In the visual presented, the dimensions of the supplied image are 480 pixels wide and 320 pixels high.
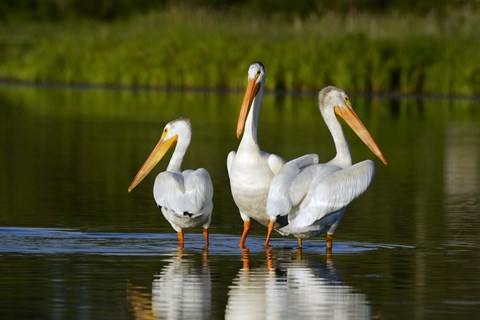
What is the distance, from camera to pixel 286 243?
11.7m

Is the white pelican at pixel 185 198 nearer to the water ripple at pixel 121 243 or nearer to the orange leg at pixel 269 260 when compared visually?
the water ripple at pixel 121 243

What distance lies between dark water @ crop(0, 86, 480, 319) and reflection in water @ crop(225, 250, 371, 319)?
0.04ft

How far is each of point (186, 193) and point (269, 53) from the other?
2264 cm

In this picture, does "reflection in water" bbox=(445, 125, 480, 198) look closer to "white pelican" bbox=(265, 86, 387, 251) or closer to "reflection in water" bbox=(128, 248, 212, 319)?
"white pelican" bbox=(265, 86, 387, 251)

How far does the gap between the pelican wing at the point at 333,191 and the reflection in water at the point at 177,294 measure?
0.84 meters

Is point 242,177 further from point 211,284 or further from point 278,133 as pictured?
point 278,133

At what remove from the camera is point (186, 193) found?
11070 mm

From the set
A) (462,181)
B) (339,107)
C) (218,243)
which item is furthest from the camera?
(462,181)

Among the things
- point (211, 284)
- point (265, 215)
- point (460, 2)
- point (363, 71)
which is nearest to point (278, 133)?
point (363, 71)

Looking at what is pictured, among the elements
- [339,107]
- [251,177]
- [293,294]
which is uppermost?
[339,107]

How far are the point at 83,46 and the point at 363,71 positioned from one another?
8.12 m

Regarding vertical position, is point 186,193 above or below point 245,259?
above

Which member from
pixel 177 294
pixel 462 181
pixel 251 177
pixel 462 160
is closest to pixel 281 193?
pixel 251 177

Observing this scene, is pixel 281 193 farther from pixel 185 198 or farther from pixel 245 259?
pixel 185 198
